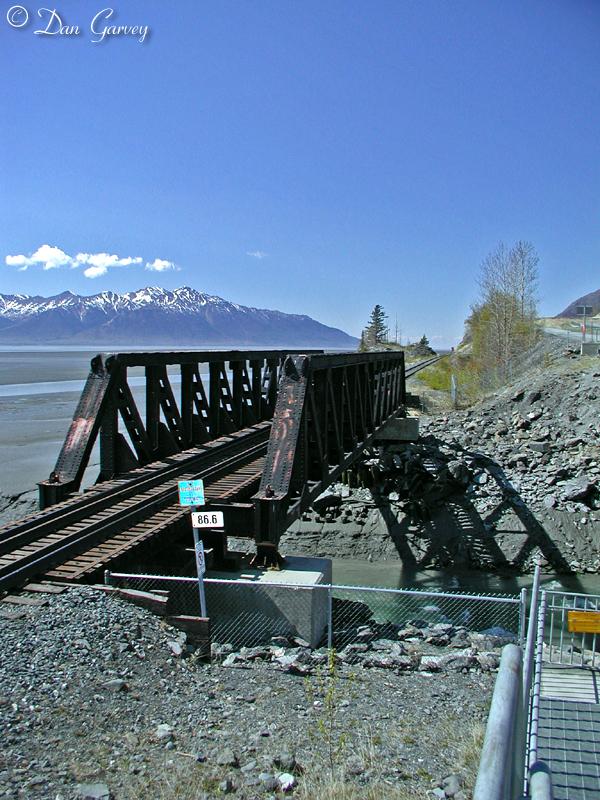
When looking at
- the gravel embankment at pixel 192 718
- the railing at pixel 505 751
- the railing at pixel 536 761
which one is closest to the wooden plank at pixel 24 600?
the gravel embankment at pixel 192 718

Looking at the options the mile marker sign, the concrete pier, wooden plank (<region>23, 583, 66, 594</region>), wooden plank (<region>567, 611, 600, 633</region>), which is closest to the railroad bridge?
wooden plank (<region>23, 583, 66, 594</region>)

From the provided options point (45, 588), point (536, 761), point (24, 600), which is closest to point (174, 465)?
point (45, 588)

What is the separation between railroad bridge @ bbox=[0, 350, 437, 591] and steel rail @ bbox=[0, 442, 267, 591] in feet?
0.06

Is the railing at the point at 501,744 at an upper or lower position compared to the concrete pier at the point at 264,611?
upper

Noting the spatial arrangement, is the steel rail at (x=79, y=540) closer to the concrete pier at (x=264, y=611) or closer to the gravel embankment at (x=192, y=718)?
the gravel embankment at (x=192, y=718)

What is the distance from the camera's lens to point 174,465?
50.2ft

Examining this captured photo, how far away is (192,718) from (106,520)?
488 cm

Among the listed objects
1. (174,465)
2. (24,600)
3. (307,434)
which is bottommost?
(24,600)

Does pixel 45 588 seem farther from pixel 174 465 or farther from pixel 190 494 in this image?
pixel 174 465

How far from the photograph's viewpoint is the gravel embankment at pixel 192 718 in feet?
18.3

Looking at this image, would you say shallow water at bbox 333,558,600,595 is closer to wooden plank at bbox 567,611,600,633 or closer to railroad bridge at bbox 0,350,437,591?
railroad bridge at bbox 0,350,437,591

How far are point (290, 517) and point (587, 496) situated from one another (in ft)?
49.7

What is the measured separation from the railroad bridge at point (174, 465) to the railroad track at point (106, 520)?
21 millimetres

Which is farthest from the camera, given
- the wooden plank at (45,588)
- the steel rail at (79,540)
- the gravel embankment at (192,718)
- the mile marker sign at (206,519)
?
the mile marker sign at (206,519)
